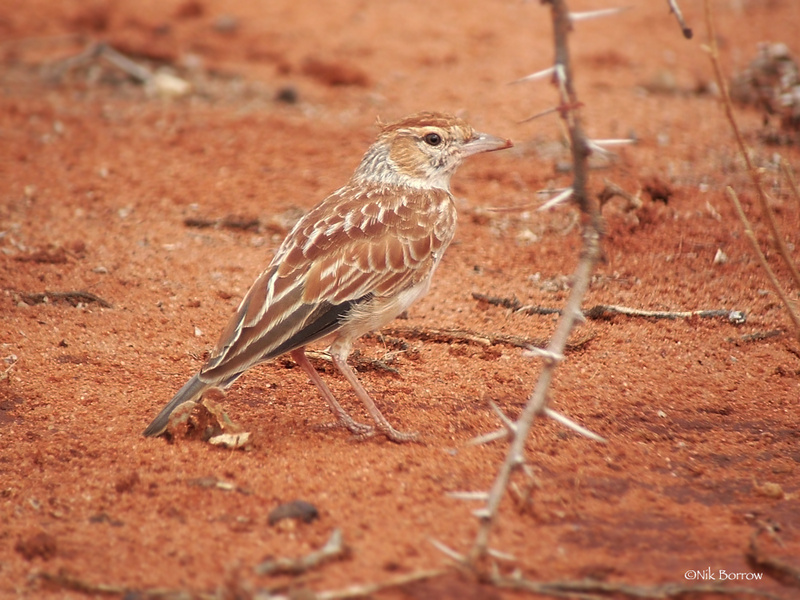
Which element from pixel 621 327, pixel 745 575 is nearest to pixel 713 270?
pixel 621 327

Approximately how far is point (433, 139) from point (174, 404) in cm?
241

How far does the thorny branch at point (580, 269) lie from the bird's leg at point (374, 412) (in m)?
Result: 1.45

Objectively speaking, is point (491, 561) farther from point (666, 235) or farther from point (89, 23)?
point (89, 23)

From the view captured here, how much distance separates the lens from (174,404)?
4879 mm

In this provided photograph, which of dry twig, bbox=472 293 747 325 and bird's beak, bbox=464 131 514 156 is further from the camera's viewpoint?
dry twig, bbox=472 293 747 325

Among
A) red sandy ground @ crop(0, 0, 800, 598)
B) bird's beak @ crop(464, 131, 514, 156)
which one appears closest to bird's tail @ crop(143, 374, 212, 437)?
red sandy ground @ crop(0, 0, 800, 598)

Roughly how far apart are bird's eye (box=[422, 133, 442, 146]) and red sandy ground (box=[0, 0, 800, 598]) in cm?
130

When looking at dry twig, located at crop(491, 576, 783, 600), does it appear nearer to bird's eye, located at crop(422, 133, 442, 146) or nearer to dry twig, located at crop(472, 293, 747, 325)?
dry twig, located at crop(472, 293, 747, 325)

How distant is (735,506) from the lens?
4379 mm

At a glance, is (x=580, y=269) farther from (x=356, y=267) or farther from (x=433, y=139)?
(x=433, y=139)

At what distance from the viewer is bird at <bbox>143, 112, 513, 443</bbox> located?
16.2 feet

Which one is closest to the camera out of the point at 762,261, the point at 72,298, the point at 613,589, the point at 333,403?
the point at 613,589

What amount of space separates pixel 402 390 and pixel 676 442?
1655 millimetres

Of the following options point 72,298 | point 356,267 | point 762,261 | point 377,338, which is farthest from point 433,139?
point 72,298
